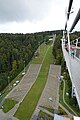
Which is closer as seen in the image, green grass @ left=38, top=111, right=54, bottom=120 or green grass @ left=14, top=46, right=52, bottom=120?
green grass @ left=38, top=111, right=54, bottom=120

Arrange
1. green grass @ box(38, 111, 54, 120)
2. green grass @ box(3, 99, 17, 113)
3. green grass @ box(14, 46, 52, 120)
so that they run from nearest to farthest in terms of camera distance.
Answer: green grass @ box(38, 111, 54, 120)
green grass @ box(14, 46, 52, 120)
green grass @ box(3, 99, 17, 113)

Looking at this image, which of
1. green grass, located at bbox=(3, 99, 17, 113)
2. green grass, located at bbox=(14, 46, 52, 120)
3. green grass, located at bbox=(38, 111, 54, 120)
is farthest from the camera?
green grass, located at bbox=(3, 99, 17, 113)

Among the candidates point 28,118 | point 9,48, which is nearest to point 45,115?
point 28,118

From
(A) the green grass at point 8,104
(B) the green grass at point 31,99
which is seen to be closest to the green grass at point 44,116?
(B) the green grass at point 31,99

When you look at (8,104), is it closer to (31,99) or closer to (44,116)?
(31,99)

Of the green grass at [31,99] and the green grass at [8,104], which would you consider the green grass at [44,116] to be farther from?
the green grass at [8,104]

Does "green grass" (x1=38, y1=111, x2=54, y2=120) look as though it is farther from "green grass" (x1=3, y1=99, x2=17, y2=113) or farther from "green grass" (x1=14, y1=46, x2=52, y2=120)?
"green grass" (x1=3, y1=99, x2=17, y2=113)

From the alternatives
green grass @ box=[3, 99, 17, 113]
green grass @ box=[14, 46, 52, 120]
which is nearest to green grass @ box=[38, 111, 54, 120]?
green grass @ box=[14, 46, 52, 120]

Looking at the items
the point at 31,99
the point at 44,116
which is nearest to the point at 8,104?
the point at 31,99

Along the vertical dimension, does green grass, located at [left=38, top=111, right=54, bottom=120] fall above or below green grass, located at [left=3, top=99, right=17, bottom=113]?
above
